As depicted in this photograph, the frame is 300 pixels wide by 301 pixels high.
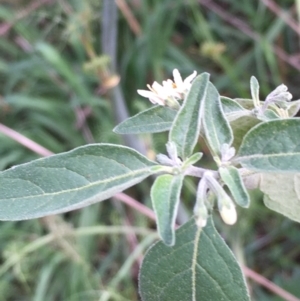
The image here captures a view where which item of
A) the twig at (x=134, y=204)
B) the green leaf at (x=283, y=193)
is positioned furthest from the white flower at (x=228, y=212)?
the twig at (x=134, y=204)

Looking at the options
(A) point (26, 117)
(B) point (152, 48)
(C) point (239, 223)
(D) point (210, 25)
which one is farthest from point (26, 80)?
(C) point (239, 223)

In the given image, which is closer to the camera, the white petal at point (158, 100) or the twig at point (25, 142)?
the white petal at point (158, 100)

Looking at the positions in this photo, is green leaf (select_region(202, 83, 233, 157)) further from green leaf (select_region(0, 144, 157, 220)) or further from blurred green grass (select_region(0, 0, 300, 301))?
blurred green grass (select_region(0, 0, 300, 301))

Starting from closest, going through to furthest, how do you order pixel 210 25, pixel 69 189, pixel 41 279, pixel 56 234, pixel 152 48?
1. pixel 69 189
2. pixel 56 234
3. pixel 41 279
4. pixel 152 48
5. pixel 210 25

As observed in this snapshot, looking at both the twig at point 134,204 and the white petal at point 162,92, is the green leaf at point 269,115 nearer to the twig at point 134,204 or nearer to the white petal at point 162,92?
the white petal at point 162,92

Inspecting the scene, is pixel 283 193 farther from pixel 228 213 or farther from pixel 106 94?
pixel 106 94

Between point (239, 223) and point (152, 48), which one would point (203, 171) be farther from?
point (152, 48)
